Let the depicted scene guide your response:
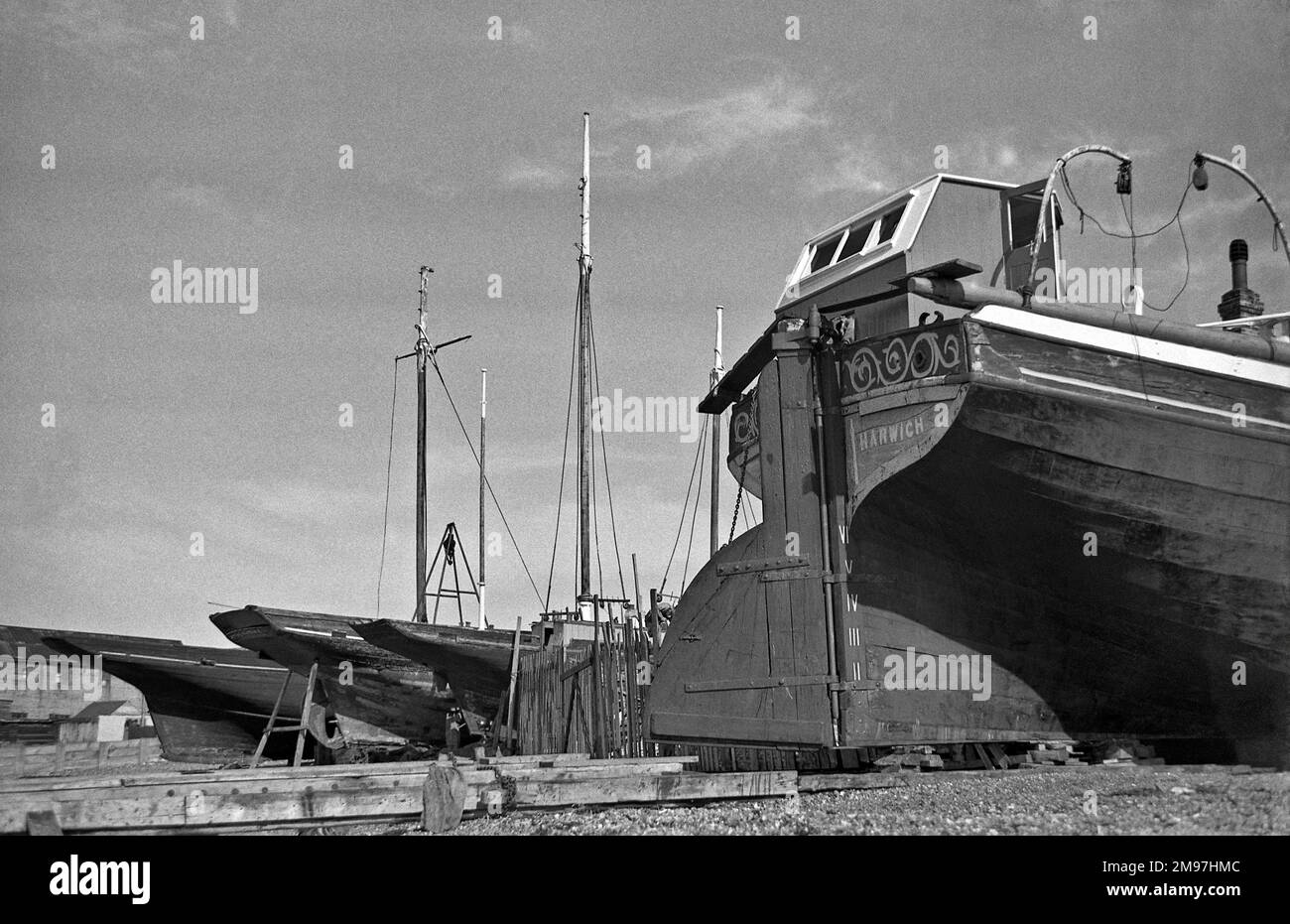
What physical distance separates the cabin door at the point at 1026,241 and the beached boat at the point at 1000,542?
0.58 meters

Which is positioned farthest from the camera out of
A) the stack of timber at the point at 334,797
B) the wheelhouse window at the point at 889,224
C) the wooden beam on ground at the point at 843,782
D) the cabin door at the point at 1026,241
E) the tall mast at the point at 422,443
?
the tall mast at the point at 422,443

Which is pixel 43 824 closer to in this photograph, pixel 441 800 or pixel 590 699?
pixel 441 800

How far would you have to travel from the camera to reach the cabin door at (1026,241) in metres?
11.9

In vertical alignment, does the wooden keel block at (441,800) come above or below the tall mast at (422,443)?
below

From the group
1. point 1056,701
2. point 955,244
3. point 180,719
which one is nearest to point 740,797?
point 1056,701

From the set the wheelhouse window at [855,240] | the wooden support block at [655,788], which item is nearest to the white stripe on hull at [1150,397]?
the wheelhouse window at [855,240]

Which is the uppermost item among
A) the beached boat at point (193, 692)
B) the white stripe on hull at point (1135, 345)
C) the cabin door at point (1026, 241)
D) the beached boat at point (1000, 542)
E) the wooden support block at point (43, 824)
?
the cabin door at point (1026, 241)

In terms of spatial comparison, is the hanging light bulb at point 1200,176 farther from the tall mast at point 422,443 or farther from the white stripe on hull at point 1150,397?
the tall mast at point 422,443

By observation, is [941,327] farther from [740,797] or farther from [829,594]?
[740,797]

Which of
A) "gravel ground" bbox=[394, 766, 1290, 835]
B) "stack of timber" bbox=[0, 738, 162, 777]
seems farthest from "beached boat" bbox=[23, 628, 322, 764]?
"gravel ground" bbox=[394, 766, 1290, 835]

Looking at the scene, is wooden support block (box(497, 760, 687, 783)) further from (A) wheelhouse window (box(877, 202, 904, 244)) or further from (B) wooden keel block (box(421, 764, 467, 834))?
(A) wheelhouse window (box(877, 202, 904, 244))
